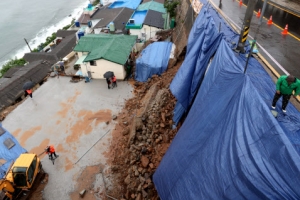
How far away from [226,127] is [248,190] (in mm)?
1791

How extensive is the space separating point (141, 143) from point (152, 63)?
8.88 meters

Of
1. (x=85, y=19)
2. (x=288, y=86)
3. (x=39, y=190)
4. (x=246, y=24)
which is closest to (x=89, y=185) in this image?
(x=39, y=190)

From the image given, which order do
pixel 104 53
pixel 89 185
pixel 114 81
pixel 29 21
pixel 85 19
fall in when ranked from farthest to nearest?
pixel 29 21
pixel 85 19
pixel 104 53
pixel 114 81
pixel 89 185

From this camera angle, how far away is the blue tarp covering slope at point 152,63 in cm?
1864

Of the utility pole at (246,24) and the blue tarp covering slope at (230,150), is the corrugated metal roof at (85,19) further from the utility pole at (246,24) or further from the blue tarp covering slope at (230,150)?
the blue tarp covering slope at (230,150)

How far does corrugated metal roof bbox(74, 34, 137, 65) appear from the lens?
62.0 feet

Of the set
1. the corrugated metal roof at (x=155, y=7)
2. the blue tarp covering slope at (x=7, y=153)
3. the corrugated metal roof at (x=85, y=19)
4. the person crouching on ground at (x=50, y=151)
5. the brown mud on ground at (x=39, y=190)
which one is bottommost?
the brown mud on ground at (x=39, y=190)

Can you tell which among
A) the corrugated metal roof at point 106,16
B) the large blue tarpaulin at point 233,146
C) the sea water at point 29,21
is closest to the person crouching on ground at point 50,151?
the large blue tarpaulin at point 233,146

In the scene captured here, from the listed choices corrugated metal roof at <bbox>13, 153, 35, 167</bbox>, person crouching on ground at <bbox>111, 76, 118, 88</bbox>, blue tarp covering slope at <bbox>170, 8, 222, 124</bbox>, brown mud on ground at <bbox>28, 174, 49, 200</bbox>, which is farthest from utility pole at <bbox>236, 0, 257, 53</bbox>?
brown mud on ground at <bbox>28, 174, 49, 200</bbox>

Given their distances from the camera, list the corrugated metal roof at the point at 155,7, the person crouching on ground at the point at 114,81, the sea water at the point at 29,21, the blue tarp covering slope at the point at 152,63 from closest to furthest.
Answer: the person crouching on ground at the point at 114,81 → the blue tarp covering slope at the point at 152,63 → the corrugated metal roof at the point at 155,7 → the sea water at the point at 29,21

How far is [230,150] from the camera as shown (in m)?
5.54

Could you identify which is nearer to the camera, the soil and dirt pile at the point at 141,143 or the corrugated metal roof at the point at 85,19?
the soil and dirt pile at the point at 141,143

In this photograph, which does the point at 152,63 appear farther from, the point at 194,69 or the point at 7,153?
the point at 7,153

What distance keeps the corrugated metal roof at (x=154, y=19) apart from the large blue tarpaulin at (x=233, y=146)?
17915 mm
